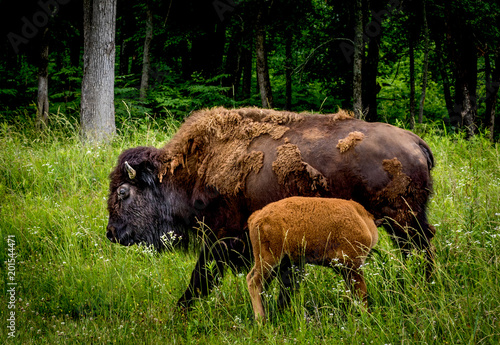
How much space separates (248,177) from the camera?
12.2 feet

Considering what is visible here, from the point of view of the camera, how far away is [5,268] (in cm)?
491

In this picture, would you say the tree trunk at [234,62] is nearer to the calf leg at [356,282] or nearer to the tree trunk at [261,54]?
the tree trunk at [261,54]

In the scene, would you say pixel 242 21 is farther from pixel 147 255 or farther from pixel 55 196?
pixel 147 255

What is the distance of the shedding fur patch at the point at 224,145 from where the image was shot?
148 inches

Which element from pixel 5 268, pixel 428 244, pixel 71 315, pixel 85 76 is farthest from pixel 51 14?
pixel 428 244

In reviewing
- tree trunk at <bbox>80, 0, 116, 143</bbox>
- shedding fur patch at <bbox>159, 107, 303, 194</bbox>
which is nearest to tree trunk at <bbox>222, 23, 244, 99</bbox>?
tree trunk at <bbox>80, 0, 116, 143</bbox>

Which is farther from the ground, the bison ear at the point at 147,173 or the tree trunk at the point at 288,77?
the tree trunk at the point at 288,77

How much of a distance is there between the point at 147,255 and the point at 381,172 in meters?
2.81

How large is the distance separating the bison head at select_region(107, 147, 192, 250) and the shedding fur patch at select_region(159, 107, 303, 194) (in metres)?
0.16

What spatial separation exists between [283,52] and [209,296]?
1463cm

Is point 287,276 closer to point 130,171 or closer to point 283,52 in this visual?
point 130,171

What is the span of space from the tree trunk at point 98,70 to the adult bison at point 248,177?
4982mm


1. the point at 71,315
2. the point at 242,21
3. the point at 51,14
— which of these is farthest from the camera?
the point at 242,21

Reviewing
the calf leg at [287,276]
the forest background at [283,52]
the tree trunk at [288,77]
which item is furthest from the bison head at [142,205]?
the tree trunk at [288,77]
